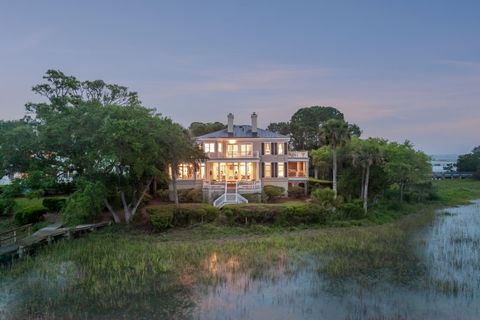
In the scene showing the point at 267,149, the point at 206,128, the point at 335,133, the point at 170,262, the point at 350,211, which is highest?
the point at 206,128

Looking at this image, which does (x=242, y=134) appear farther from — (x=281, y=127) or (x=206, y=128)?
(x=281, y=127)

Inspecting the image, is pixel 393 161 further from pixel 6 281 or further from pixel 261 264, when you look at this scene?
pixel 6 281

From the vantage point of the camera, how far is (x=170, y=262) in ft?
58.6

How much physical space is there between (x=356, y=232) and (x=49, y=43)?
3007 centimetres

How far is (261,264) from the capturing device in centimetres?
1761

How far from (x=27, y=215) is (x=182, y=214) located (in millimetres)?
12689

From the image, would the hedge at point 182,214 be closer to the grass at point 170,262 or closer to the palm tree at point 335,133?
the grass at point 170,262

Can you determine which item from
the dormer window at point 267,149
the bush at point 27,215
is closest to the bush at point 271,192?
the dormer window at point 267,149

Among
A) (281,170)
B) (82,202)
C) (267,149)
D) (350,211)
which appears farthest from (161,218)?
(281,170)

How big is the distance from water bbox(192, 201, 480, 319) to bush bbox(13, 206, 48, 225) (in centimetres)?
1990

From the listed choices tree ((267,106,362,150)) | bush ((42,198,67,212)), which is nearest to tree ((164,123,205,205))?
bush ((42,198,67,212))

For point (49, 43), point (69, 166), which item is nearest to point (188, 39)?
point (49, 43)

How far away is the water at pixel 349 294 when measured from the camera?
38.0ft

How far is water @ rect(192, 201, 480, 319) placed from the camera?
11570 mm
